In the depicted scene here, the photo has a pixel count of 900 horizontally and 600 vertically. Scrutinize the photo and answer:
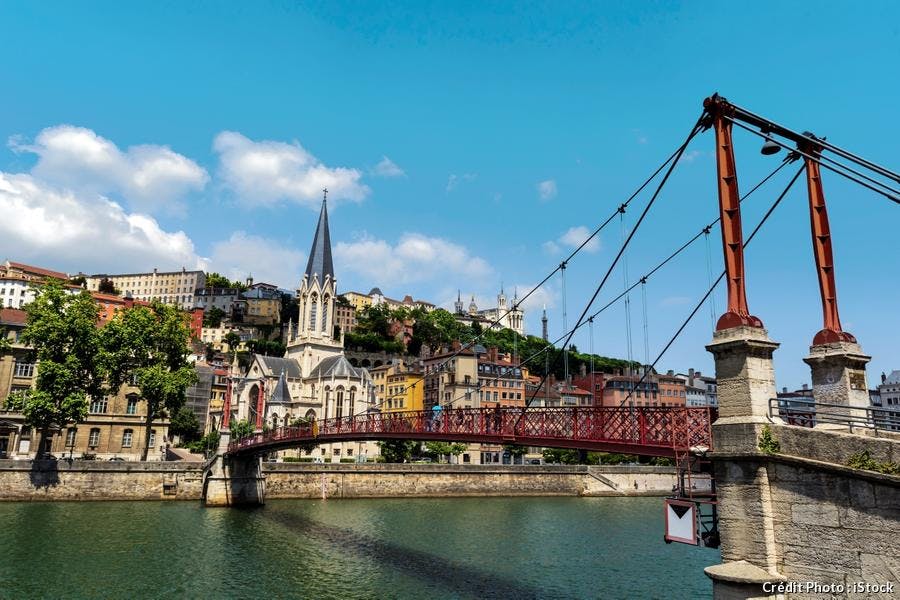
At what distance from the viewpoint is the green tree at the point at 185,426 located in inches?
2643

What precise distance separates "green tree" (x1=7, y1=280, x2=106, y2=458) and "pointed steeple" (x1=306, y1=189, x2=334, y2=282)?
46920 millimetres

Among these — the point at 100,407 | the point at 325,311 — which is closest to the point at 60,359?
the point at 100,407

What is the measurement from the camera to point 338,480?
4969 centimetres

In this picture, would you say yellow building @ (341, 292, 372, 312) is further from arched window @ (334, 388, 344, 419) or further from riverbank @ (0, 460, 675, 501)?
riverbank @ (0, 460, 675, 501)

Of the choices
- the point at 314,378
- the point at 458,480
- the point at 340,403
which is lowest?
the point at 458,480

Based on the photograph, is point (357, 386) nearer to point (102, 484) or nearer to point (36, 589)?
point (102, 484)

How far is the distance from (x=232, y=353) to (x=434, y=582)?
113 metres

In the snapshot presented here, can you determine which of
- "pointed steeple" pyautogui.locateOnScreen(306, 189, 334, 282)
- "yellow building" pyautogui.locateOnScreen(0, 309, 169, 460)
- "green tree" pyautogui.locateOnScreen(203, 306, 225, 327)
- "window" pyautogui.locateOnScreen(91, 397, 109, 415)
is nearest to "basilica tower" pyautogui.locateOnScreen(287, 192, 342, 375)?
"pointed steeple" pyautogui.locateOnScreen(306, 189, 334, 282)

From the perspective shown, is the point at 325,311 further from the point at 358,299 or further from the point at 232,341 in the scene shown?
the point at 358,299

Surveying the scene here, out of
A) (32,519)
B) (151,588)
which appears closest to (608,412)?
(151,588)

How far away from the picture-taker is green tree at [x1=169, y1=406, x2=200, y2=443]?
67.1 metres

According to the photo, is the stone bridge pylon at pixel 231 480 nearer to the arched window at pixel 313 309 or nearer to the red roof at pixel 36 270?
the arched window at pixel 313 309

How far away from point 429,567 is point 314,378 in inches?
2373

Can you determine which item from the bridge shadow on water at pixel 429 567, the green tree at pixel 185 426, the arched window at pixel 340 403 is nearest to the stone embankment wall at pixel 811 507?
the bridge shadow on water at pixel 429 567
